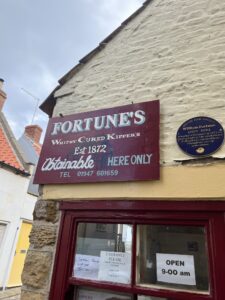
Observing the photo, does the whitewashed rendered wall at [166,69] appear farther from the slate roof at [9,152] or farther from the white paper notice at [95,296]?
the slate roof at [9,152]

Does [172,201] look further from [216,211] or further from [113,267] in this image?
[113,267]

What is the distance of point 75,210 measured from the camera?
2342 mm

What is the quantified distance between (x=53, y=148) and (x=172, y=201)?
135 cm

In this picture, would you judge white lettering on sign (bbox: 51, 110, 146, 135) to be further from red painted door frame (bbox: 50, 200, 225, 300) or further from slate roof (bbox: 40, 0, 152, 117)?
red painted door frame (bbox: 50, 200, 225, 300)

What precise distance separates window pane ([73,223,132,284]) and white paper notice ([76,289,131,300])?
121 mm

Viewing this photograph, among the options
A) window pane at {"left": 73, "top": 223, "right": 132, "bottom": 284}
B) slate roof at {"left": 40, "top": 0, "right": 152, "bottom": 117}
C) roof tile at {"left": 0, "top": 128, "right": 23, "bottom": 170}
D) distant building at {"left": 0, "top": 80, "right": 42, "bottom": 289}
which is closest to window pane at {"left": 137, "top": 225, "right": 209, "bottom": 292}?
window pane at {"left": 73, "top": 223, "right": 132, "bottom": 284}

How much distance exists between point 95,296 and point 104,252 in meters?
0.34

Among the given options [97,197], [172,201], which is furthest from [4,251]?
[172,201]

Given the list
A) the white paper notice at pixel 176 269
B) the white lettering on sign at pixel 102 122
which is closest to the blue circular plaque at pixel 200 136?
the white lettering on sign at pixel 102 122

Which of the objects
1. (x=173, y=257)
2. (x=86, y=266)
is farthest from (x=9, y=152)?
(x=173, y=257)

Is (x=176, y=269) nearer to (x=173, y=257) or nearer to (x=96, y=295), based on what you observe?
(x=173, y=257)

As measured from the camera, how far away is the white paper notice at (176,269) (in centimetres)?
181

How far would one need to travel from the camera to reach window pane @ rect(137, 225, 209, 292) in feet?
5.93

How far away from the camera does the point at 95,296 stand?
2.06 metres
